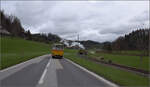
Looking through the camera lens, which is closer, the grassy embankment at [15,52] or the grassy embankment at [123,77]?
the grassy embankment at [123,77]

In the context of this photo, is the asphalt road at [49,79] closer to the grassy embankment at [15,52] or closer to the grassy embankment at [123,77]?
the grassy embankment at [123,77]

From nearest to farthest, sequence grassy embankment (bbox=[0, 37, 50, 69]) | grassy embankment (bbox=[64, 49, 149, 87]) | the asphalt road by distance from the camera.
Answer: the asphalt road
grassy embankment (bbox=[64, 49, 149, 87])
grassy embankment (bbox=[0, 37, 50, 69])

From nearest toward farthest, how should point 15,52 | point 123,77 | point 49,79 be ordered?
1. point 49,79
2. point 123,77
3. point 15,52

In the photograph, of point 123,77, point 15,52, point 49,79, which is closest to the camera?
point 49,79

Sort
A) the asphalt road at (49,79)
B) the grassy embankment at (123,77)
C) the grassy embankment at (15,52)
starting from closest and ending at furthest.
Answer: the asphalt road at (49,79) < the grassy embankment at (123,77) < the grassy embankment at (15,52)

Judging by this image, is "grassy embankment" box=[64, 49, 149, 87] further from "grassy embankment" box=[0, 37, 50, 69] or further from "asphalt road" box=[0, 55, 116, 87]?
"grassy embankment" box=[0, 37, 50, 69]

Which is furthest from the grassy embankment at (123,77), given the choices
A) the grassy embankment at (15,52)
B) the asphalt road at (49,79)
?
the grassy embankment at (15,52)

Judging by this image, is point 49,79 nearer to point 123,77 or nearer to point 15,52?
point 123,77

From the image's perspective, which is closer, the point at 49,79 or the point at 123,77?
the point at 49,79

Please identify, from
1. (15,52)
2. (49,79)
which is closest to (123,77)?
(49,79)

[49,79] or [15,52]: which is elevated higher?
[49,79]

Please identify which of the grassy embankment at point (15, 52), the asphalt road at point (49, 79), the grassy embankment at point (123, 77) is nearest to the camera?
the asphalt road at point (49, 79)

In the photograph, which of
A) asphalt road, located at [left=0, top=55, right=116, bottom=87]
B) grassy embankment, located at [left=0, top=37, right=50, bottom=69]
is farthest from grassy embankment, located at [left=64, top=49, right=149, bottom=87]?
grassy embankment, located at [left=0, top=37, right=50, bottom=69]

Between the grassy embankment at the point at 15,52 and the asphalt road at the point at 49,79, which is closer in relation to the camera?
the asphalt road at the point at 49,79
